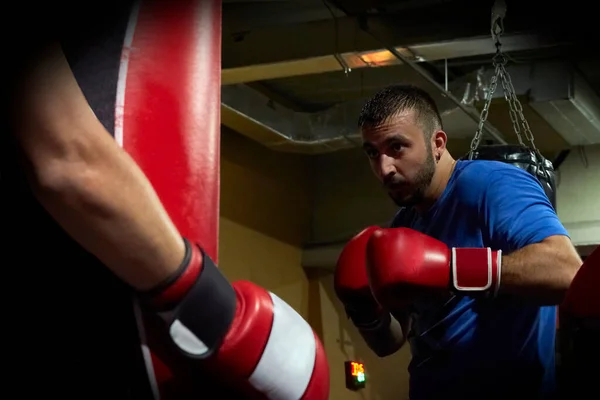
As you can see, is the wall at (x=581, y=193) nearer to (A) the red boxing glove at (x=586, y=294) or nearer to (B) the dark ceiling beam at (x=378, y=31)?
(B) the dark ceiling beam at (x=378, y=31)

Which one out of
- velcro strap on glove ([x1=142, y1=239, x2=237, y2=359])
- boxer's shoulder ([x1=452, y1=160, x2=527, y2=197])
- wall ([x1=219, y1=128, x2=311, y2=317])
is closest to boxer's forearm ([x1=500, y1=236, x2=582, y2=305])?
boxer's shoulder ([x1=452, y1=160, x2=527, y2=197])

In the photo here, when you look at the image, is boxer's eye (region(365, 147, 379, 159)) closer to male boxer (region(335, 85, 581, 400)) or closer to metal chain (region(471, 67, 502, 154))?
male boxer (region(335, 85, 581, 400))

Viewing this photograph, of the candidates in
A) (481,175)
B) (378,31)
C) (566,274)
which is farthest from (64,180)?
(378,31)

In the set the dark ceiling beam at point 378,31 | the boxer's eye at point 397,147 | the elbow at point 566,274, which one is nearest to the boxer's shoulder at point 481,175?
the boxer's eye at point 397,147

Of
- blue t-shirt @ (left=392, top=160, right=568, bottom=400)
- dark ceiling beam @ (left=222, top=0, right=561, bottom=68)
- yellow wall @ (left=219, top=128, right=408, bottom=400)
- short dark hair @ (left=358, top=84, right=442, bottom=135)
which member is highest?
dark ceiling beam @ (left=222, top=0, right=561, bottom=68)

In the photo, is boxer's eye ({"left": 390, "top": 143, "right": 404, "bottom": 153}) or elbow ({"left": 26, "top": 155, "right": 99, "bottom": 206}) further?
boxer's eye ({"left": 390, "top": 143, "right": 404, "bottom": 153})

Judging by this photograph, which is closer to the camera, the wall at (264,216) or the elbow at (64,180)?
the elbow at (64,180)

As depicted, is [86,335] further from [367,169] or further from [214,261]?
[367,169]

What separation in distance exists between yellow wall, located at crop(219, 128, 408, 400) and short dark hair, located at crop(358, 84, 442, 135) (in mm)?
2557

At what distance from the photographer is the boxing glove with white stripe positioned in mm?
814

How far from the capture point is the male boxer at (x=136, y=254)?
2.50 ft

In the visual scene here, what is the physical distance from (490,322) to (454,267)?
211 millimetres

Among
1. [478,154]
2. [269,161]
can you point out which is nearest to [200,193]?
[478,154]

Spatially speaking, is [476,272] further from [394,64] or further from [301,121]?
[301,121]
